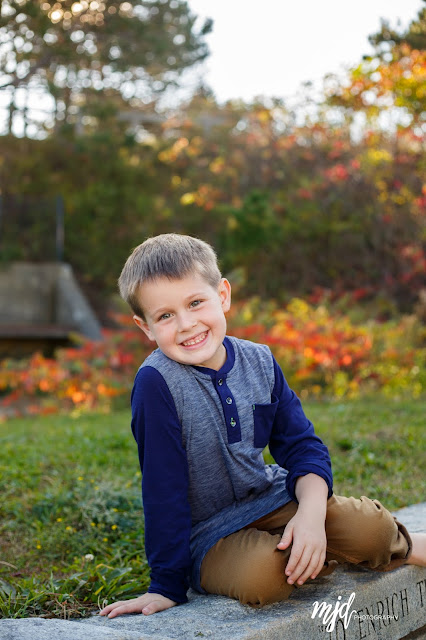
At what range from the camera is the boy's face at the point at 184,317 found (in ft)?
7.29

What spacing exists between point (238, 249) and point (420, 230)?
126 inches

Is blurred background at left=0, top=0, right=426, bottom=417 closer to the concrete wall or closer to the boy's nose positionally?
the concrete wall

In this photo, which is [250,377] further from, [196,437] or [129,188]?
[129,188]

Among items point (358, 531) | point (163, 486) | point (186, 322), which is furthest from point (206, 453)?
point (358, 531)

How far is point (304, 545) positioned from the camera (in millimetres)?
2053

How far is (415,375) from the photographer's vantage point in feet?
25.2

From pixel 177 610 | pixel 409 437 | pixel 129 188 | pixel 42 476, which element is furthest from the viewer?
pixel 129 188

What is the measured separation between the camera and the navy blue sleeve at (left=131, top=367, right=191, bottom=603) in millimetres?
2080

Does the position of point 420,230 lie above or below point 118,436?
above

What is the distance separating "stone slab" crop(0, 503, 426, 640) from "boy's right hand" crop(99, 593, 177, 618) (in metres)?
0.02

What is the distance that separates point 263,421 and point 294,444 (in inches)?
5.3

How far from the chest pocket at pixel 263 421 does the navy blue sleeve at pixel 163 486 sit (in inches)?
10.0

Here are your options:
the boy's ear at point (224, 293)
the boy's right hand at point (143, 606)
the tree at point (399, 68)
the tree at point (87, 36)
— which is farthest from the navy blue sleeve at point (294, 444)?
→ the tree at point (87, 36)

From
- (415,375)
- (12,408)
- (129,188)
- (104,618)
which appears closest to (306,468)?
(104,618)
